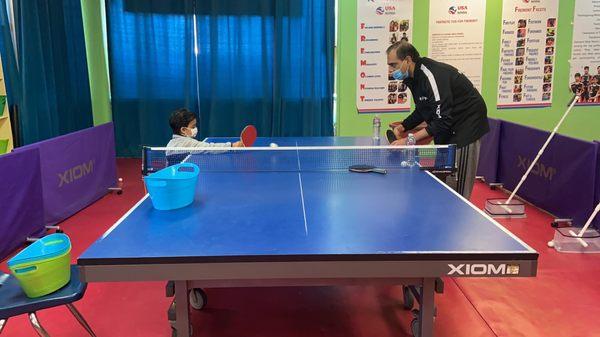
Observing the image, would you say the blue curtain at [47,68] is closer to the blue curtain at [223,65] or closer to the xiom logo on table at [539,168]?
the blue curtain at [223,65]

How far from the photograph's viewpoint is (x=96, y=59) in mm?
8133

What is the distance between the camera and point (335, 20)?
7.77 meters

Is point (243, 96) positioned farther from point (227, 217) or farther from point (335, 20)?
point (227, 217)

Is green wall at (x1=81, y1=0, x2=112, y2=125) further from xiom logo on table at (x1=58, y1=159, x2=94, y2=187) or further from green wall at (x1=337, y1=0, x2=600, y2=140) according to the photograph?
green wall at (x1=337, y1=0, x2=600, y2=140)

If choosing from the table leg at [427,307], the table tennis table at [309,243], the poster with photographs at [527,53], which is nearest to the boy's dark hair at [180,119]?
the table tennis table at [309,243]

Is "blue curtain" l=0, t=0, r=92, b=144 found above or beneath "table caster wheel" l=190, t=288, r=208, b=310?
above

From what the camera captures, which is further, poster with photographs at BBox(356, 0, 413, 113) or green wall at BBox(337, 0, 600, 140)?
green wall at BBox(337, 0, 600, 140)

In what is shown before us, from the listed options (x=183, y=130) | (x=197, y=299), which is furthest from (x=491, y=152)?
(x=197, y=299)

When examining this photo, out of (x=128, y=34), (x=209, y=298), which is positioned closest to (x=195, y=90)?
(x=128, y=34)

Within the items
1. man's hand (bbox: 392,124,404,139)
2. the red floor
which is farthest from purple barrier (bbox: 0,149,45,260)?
man's hand (bbox: 392,124,404,139)

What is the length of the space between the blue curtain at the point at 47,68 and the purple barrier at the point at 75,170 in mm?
893

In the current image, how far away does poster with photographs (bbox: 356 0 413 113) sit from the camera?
7.46 m

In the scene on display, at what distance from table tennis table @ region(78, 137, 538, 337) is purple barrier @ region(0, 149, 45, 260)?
201cm

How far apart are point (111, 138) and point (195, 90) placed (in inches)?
90.9
